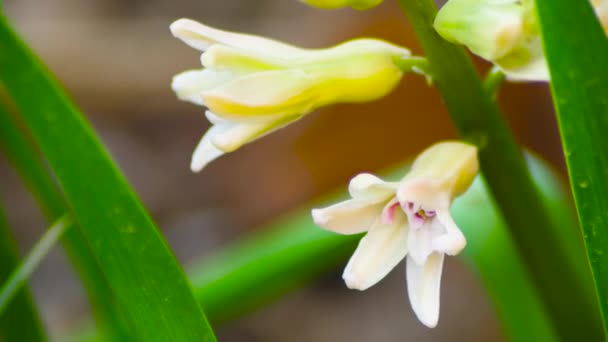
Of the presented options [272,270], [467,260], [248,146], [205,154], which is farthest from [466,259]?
[248,146]

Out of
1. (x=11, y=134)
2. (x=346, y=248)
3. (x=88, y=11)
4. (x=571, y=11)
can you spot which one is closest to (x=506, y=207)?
(x=571, y=11)

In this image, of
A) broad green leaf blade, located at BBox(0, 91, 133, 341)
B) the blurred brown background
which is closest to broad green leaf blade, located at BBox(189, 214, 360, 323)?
broad green leaf blade, located at BBox(0, 91, 133, 341)

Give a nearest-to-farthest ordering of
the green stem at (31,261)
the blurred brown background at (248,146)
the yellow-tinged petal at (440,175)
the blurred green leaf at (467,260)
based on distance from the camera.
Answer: the yellow-tinged petal at (440,175)
the green stem at (31,261)
the blurred green leaf at (467,260)
the blurred brown background at (248,146)

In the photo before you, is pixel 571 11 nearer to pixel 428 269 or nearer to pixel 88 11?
pixel 428 269

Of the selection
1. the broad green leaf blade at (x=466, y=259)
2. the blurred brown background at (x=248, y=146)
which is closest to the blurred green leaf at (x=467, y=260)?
the broad green leaf blade at (x=466, y=259)

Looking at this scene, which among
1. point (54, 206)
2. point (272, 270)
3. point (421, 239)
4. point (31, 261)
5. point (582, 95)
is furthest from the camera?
point (272, 270)

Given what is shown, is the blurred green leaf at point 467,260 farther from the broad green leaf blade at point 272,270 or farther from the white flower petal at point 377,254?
the white flower petal at point 377,254

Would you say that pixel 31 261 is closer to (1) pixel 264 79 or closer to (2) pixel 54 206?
(2) pixel 54 206
